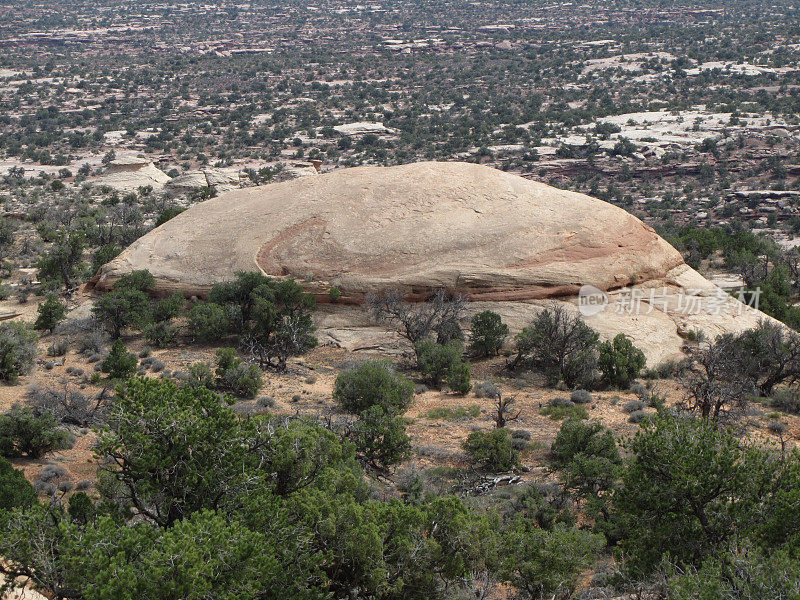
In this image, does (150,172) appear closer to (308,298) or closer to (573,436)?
(308,298)

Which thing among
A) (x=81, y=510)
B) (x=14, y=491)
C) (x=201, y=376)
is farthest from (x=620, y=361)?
(x=14, y=491)

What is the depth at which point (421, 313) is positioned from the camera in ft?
60.4

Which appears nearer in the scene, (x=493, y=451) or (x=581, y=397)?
(x=493, y=451)

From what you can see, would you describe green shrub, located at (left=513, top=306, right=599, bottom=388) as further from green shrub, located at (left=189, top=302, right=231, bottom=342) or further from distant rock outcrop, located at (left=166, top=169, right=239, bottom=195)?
distant rock outcrop, located at (left=166, top=169, right=239, bottom=195)

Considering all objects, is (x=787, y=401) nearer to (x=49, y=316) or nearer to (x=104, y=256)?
(x=49, y=316)

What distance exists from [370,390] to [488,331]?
3956mm

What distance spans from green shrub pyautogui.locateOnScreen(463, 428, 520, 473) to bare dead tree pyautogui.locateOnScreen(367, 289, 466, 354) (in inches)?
189

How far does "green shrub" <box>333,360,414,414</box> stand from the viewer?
1509 cm

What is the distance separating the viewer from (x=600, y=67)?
76.1 meters

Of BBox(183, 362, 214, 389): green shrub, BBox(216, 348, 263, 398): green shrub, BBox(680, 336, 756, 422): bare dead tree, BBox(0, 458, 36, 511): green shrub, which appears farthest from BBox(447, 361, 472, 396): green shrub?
BBox(0, 458, 36, 511): green shrub

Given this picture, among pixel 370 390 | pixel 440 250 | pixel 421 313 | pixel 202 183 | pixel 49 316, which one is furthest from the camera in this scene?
pixel 202 183

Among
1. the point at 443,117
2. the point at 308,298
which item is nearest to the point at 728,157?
the point at 443,117

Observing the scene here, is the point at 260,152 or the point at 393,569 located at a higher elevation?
the point at 393,569

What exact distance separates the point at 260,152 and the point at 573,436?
142ft
